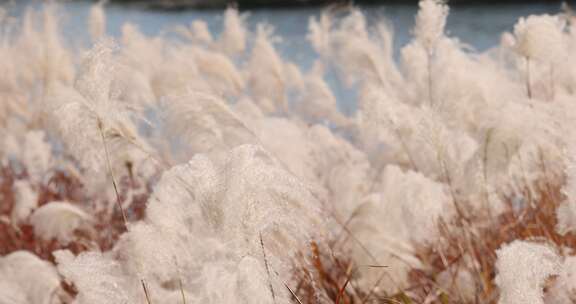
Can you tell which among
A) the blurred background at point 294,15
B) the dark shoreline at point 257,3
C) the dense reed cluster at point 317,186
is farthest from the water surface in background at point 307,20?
the dense reed cluster at point 317,186

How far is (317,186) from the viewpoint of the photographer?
7.07 feet

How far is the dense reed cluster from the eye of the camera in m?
1.38

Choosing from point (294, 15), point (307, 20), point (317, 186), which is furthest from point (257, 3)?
point (317, 186)

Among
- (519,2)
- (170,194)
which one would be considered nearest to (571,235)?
(170,194)

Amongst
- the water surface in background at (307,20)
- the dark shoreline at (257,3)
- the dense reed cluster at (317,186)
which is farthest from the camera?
the dark shoreline at (257,3)

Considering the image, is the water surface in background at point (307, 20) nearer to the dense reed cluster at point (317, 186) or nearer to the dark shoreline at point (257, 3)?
the dark shoreline at point (257, 3)

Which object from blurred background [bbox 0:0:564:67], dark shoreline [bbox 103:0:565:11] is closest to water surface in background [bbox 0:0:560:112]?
blurred background [bbox 0:0:564:67]

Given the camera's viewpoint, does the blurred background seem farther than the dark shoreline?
No

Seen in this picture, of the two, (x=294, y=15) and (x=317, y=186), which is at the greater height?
(x=317, y=186)

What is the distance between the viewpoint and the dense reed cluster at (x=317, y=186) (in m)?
1.38

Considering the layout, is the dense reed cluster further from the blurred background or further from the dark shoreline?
the dark shoreline

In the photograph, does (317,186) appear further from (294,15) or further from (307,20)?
(294,15)

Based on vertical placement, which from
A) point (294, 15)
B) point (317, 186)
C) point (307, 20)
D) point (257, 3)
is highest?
point (317, 186)

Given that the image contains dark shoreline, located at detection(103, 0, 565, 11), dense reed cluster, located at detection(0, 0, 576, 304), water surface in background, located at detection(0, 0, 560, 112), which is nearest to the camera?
dense reed cluster, located at detection(0, 0, 576, 304)
